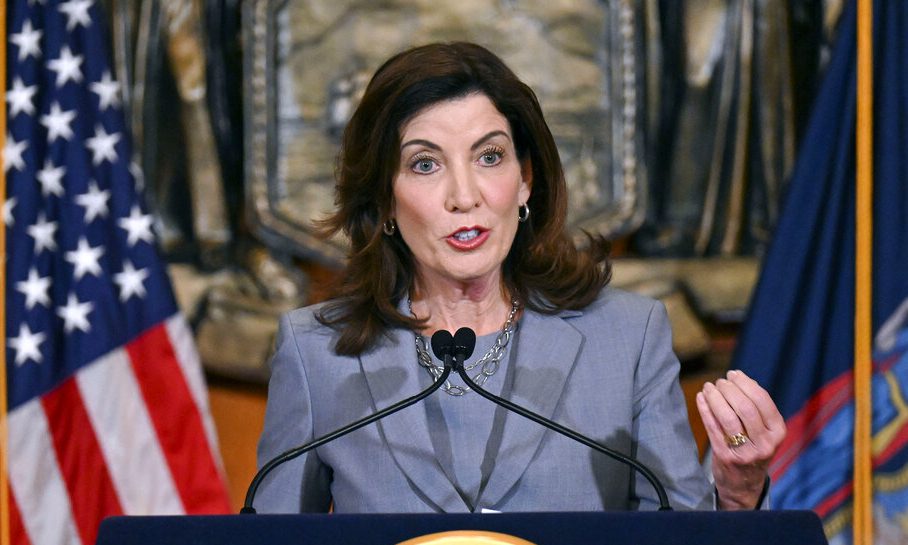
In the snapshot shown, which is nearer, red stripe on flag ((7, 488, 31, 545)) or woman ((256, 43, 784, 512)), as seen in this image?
woman ((256, 43, 784, 512))

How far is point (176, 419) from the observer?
10.5 ft

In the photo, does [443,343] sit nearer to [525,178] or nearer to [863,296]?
[525,178]

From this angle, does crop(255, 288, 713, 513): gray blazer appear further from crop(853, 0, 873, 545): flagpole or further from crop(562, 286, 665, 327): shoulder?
crop(853, 0, 873, 545): flagpole

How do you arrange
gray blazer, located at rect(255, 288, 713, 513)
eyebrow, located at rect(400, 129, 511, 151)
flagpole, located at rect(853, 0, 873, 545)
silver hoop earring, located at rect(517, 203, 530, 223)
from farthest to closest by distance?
flagpole, located at rect(853, 0, 873, 545), silver hoop earring, located at rect(517, 203, 530, 223), eyebrow, located at rect(400, 129, 511, 151), gray blazer, located at rect(255, 288, 713, 513)

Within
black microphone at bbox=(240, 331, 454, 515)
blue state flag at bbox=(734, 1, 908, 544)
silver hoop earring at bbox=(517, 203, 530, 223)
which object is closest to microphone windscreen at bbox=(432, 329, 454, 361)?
black microphone at bbox=(240, 331, 454, 515)

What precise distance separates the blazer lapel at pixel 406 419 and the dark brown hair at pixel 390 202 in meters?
0.04

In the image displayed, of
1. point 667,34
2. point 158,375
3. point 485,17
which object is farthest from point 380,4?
point 158,375

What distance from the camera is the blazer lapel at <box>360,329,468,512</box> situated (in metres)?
1.84

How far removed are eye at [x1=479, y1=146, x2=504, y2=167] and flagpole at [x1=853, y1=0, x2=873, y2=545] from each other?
139 centimetres

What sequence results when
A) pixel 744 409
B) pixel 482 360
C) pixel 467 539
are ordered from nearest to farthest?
pixel 467 539, pixel 744 409, pixel 482 360

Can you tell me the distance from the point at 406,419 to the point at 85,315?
5.16 ft

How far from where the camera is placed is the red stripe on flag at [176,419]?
3.19m

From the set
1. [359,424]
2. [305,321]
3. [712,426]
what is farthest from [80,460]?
[712,426]

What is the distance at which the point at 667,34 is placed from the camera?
133 inches
